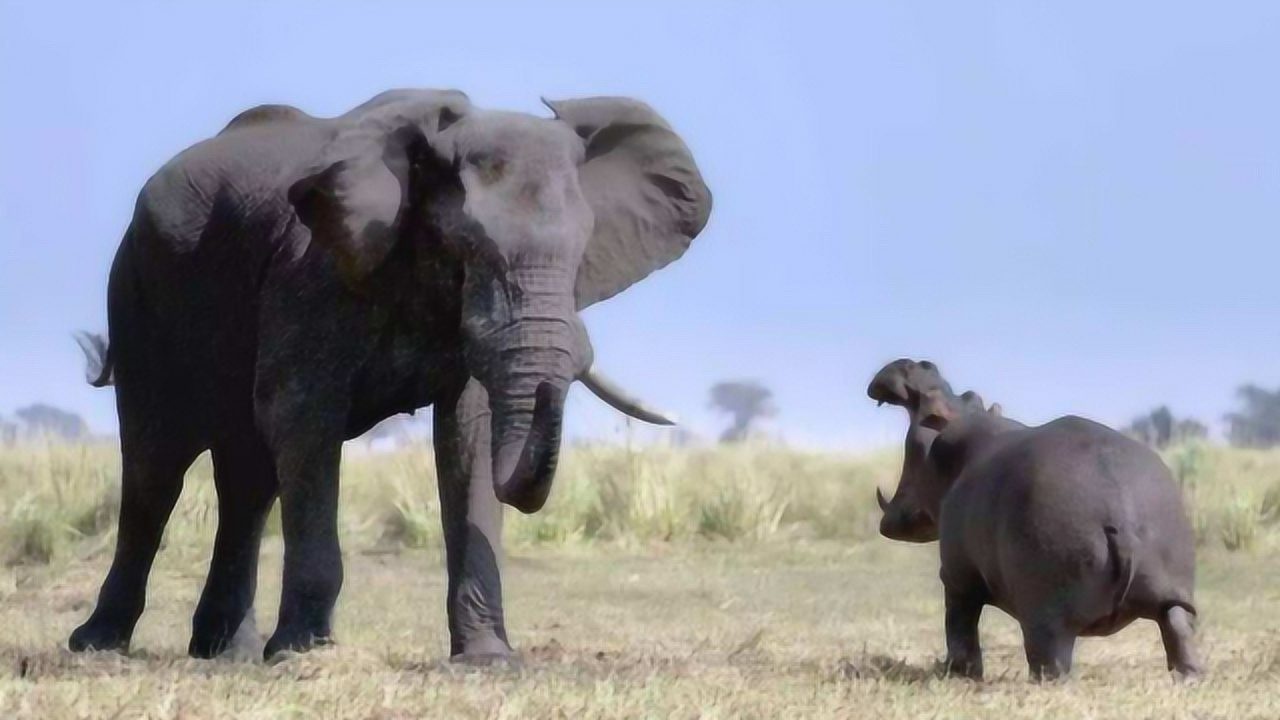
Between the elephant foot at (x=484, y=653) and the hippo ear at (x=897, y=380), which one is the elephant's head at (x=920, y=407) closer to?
the hippo ear at (x=897, y=380)

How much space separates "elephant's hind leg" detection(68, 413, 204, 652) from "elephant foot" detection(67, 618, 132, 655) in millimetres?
16

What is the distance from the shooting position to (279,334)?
9078mm

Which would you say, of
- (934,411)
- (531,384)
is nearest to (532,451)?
(531,384)

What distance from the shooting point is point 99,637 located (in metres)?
10.3

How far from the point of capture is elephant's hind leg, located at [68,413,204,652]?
10.5 m

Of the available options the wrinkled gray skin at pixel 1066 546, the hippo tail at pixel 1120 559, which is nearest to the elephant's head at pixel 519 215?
the wrinkled gray skin at pixel 1066 546

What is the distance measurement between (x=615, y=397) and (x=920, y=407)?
1293 mm

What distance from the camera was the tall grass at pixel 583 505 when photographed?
17734 mm

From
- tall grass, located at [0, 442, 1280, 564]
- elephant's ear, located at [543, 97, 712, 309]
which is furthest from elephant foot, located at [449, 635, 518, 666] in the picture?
tall grass, located at [0, 442, 1280, 564]

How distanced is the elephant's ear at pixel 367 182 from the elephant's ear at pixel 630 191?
1.78 feet

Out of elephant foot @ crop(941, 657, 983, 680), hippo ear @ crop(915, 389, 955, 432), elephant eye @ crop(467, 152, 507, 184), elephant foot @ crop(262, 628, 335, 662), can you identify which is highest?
elephant eye @ crop(467, 152, 507, 184)

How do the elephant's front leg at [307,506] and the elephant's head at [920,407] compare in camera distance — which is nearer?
the elephant's front leg at [307,506]

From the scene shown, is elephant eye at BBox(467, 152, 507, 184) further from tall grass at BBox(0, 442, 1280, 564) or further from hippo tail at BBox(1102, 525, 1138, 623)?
tall grass at BBox(0, 442, 1280, 564)

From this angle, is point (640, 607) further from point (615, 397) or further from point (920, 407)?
point (920, 407)
